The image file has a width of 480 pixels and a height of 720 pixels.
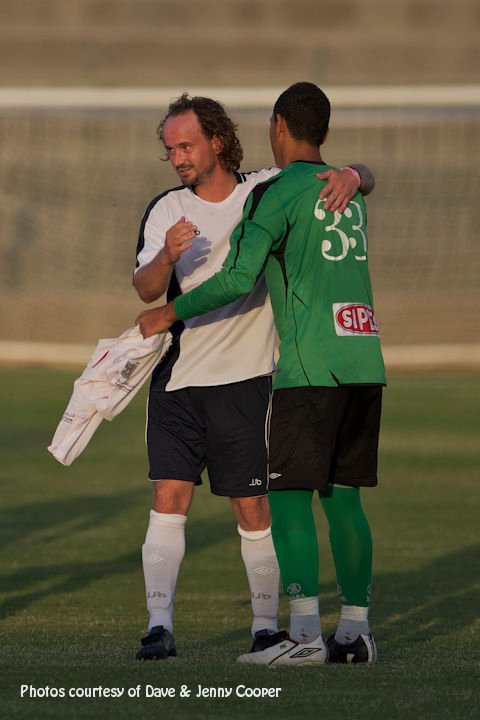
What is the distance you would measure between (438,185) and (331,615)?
1874cm

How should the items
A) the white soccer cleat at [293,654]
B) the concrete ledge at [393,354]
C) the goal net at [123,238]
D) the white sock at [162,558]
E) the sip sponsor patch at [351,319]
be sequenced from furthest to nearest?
1. the goal net at [123,238]
2. the concrete ledge at [393,354]
3. the white sock at [162,558]
4. the sip sponsor patch at [351,319]
5. the white soccer cleat at [293,654]

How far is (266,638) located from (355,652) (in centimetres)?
42

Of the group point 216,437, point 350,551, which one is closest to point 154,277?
point 216,437

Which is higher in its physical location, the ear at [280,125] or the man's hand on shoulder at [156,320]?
the ear at [280,125]


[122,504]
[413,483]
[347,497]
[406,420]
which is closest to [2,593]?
[347,497]

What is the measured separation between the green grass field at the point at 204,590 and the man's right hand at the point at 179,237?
4.84 feet

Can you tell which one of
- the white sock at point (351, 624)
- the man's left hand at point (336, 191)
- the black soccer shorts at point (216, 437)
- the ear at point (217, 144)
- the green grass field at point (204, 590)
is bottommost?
the green grass field at point (204, 590)

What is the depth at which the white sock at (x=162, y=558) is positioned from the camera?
5.71 metres

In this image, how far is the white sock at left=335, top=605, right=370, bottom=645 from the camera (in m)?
5.32

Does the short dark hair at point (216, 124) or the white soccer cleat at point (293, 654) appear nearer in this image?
the white soccer cleat at point (293, 654)

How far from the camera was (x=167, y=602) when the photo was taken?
5699 mm

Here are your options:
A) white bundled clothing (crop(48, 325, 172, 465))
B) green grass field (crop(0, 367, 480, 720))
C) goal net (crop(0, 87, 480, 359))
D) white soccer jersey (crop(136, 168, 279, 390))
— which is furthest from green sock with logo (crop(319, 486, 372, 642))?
goal net (crop(0, 87, 480, 359))

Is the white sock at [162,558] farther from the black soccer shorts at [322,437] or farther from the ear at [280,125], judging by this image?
the ear at [280,125]

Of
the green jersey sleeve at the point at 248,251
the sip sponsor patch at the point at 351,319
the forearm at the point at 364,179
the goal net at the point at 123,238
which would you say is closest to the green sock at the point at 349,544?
the sip sponsor patch at the point at 351,319
